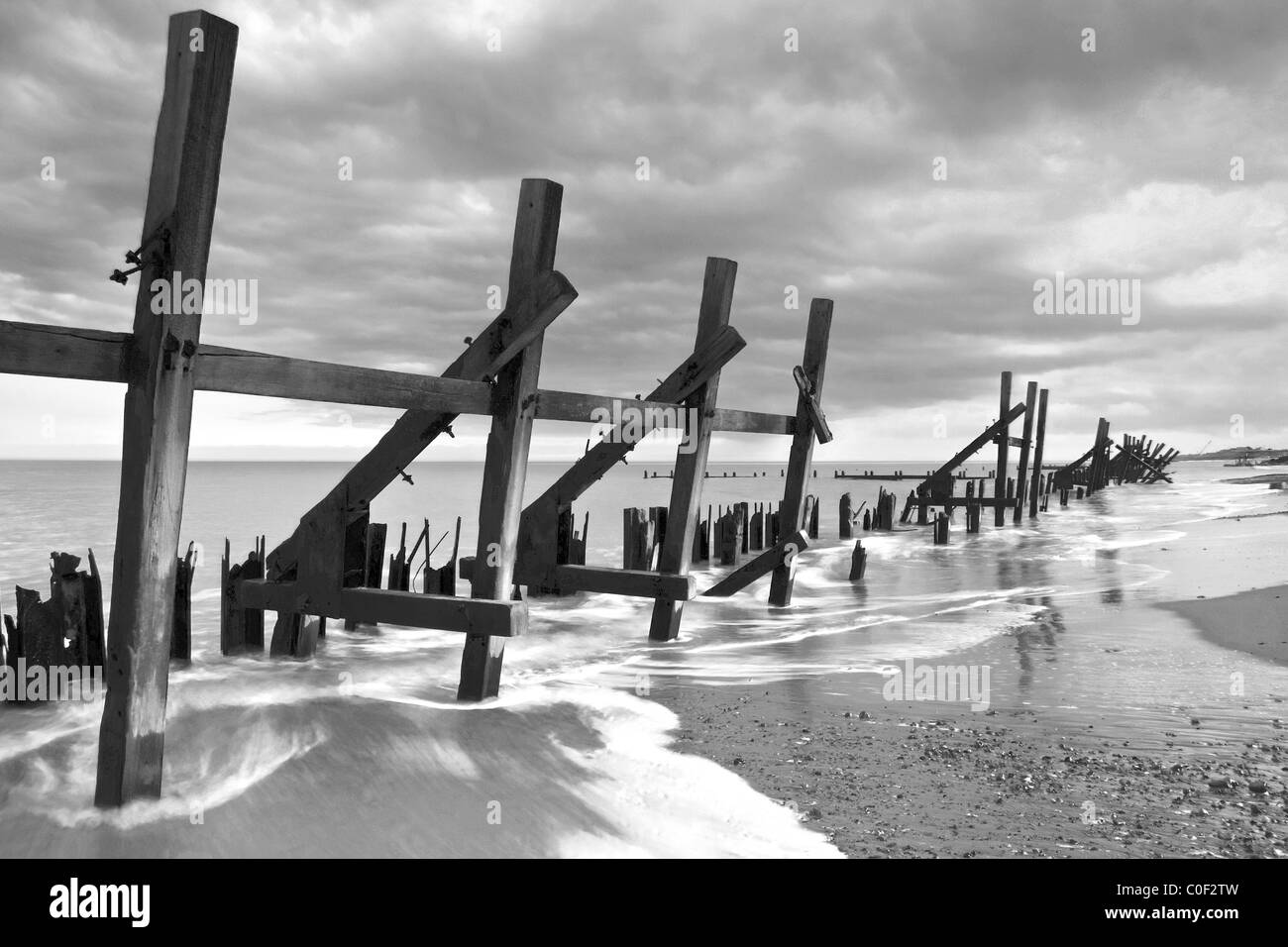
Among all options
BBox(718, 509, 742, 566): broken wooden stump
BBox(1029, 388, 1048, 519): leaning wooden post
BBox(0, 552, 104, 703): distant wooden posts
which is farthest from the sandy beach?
BBox(1029, 388, 1048, 519): leaning wooden post

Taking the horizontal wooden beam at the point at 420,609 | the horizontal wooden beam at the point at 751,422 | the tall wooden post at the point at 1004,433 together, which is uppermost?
the tall wooden post at the point at 1004,433

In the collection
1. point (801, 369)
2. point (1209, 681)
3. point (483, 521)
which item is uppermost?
point (801, 369)

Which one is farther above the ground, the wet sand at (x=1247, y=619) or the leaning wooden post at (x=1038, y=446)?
the leaning wooden post at (x=1038, y=446)

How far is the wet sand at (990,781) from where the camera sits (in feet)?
12.8

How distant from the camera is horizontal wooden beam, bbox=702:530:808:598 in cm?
1058

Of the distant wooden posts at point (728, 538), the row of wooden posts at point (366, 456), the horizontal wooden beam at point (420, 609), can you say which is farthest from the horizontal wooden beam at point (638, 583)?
the distant wooden posts at point (728, 538)

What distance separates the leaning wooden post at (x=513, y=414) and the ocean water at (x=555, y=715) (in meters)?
1.05

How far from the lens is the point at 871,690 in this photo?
667 centimetres

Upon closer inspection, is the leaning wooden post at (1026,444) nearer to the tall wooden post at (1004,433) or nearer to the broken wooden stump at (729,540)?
the tall wooden post at (1004,433)

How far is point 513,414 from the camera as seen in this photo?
20.2ft

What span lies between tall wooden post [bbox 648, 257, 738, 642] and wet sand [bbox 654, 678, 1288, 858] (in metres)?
2.63
